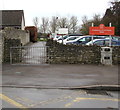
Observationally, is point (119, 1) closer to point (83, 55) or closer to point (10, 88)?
point (83, 55)

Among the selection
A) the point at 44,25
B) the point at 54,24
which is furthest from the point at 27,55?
the point at 44,25

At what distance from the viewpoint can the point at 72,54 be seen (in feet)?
40.8

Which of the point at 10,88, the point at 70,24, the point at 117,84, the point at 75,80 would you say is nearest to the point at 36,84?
the point at 10,88

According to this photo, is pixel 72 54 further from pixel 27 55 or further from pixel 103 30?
pixel 103 30

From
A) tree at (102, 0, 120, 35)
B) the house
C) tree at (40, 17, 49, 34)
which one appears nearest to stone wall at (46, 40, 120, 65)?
tree at (102, 0, 120, 35)

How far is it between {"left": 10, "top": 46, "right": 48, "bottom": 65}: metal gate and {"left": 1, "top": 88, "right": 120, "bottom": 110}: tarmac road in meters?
6.03

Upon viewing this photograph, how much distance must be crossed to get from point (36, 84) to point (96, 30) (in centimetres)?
826

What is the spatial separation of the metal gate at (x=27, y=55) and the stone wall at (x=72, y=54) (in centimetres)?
45

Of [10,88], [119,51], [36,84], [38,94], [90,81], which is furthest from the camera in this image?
[119,51]

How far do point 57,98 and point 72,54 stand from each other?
22.9 feet

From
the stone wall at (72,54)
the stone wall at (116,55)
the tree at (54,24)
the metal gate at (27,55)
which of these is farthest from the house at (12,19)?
the stone wall at (116,55)

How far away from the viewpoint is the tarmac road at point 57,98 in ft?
16.6

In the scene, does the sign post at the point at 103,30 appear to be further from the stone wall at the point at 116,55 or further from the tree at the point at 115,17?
the tree at the point at 115,17

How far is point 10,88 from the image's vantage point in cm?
675
